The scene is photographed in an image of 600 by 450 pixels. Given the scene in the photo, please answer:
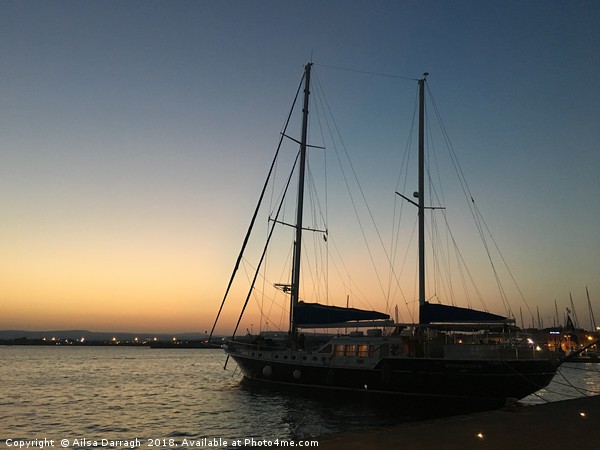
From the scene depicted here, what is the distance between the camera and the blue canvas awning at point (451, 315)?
23.8m

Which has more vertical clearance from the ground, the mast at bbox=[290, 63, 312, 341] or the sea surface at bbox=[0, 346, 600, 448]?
the mast at bbox=[290, 63, 312, 341]

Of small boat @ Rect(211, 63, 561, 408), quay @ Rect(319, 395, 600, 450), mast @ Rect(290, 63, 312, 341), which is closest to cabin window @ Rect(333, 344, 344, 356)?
small boat @ Rect(211, 63, 561, 408)

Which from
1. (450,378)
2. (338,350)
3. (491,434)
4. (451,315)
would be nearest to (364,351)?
(338,350)

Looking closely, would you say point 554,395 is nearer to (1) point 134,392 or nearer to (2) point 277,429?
(2) point 277,429

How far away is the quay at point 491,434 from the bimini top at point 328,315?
44.9 ft

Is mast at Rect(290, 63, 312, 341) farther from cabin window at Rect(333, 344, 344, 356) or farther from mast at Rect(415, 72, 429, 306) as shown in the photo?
mast at Rect(415, 72, 429, 306)

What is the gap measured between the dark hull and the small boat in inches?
1.9

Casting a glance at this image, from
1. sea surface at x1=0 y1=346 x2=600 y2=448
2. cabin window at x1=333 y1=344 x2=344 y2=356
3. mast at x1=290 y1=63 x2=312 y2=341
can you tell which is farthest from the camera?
mast at x1=290 y1=63 x2=312 y2=341

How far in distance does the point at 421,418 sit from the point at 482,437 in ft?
38.2

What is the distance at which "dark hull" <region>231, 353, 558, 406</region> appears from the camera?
2205 cm

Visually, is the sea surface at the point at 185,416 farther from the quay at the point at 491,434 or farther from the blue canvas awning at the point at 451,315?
the blue canvas awning at the point at 451,315

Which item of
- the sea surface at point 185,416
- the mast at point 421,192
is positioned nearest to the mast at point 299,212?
the sea surface at point 185,416

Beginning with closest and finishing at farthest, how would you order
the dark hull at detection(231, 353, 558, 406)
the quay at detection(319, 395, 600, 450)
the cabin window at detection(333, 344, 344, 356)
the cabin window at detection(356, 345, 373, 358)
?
the quay at detection(319, 395, 600, 450)
the dark hull at detection(231, 353, 558, 406)
the cabin window at detection(356, 345, 373, 358)
the cabin window at detection(333, 344, 344, 356)

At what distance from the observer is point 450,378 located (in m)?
22.8
